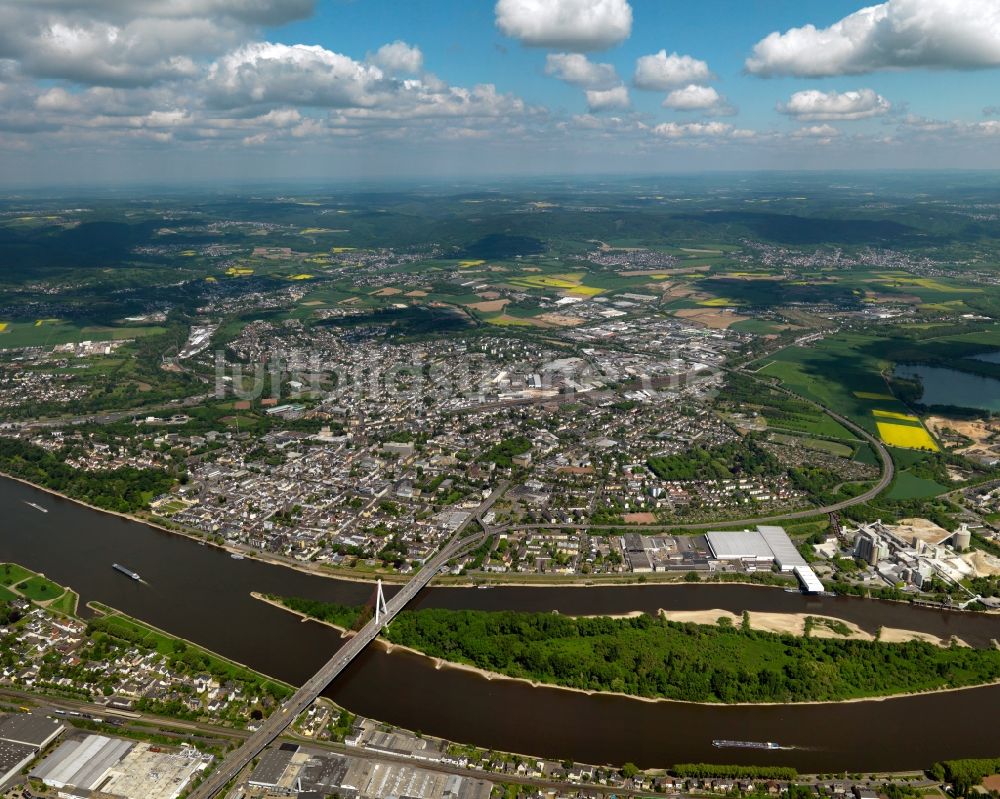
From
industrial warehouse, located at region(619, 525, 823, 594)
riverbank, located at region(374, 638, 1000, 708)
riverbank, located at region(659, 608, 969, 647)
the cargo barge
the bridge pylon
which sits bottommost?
riverbank, located at region(374, 638, 1000, 708)

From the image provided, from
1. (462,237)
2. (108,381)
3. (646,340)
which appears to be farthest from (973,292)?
(108,381)

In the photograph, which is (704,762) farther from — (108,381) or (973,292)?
(973,292)

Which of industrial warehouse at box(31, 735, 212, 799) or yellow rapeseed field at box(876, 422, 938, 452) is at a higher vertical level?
yellow rapeseed field at box(876, 422, 938, 452)

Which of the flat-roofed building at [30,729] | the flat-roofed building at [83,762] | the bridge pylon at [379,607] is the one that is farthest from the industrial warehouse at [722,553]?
the flat-roofed building at [30,729]

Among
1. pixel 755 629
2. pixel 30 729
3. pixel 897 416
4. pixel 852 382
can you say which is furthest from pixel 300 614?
pixel 852 382

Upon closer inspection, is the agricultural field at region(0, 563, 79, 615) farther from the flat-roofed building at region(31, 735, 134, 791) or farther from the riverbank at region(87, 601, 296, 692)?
the flat-roofed building at region(31, 735, 134, 791)

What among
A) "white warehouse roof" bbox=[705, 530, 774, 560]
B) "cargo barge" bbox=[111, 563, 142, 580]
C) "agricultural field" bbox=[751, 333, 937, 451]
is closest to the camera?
"cargo barge" bbox=[111, 563, 142, 580]

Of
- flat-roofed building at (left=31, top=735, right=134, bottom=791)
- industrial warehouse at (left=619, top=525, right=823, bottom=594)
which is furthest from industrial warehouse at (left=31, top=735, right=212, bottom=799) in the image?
industrial warehouse at (left=619, top=525, right=823, bottom=594)
